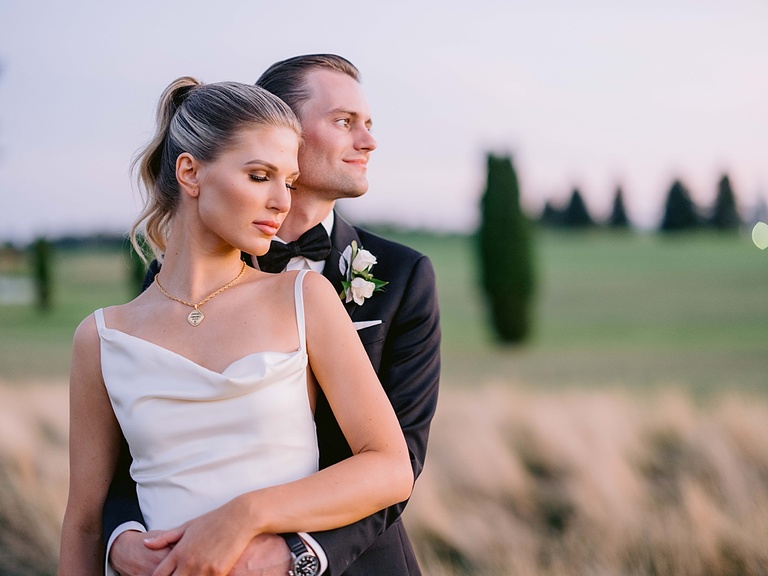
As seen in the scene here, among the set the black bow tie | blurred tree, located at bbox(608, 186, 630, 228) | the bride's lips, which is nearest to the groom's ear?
the bride's lips

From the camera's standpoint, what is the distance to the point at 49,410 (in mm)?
6891

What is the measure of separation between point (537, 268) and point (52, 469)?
10.8m

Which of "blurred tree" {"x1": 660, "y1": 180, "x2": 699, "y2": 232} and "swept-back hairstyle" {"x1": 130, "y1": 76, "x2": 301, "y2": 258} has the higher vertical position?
"swept-back hairstyle" {"x1": 130, "y1": 76, "x2": 301, "y2": 258}

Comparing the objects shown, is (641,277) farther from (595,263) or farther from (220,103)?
(220,103)

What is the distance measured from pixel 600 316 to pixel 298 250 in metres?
15.9

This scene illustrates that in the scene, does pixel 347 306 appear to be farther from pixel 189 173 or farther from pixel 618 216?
pixel 618 216

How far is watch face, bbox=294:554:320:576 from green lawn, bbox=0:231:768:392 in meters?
11.4

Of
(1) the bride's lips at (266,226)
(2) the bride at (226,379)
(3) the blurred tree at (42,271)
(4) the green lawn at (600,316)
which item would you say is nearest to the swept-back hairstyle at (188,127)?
(2) the bride at (226,379)

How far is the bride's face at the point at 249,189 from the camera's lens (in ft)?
6.60

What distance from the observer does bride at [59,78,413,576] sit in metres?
1.91

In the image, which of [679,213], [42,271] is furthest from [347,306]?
[679,213]

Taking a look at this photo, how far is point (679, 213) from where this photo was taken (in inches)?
693

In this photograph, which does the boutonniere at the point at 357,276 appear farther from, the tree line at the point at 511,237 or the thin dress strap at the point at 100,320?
the tree line at the point at 511,237

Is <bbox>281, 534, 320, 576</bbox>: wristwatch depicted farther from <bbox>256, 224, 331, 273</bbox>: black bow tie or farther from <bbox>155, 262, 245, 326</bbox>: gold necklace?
<bbox>256, 224, 331, 273</bbox>: black bow tie
